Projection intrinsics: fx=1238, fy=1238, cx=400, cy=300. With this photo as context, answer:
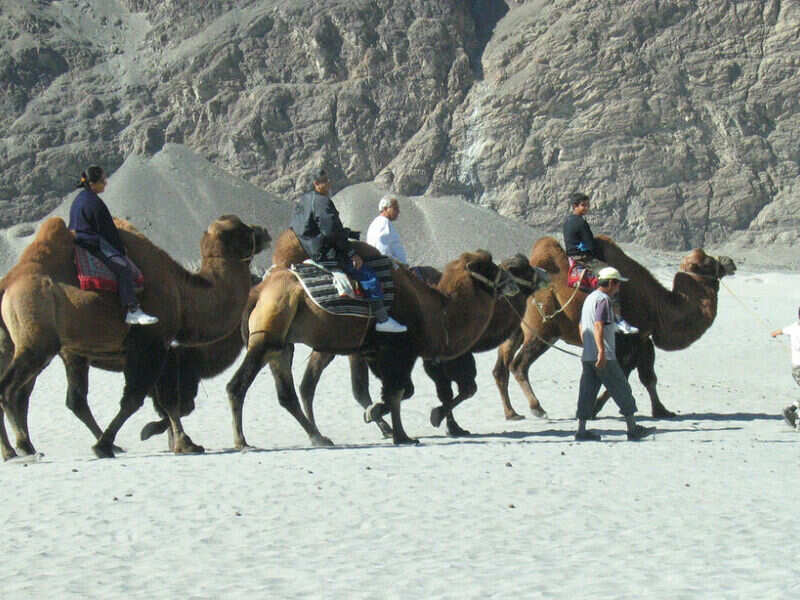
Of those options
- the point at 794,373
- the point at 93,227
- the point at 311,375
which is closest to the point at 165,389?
the point at 93,227

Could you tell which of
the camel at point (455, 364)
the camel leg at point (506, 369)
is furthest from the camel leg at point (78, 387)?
the camel leg at point (506, 369)

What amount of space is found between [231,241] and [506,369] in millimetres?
3985

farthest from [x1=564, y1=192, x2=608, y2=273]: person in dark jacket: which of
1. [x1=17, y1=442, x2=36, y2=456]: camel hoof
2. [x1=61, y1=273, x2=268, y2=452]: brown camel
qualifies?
[x1=17, y1=442, x2=36, y2=456]: camel hoof

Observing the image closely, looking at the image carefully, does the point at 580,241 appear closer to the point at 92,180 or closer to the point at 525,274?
the point at 525,274

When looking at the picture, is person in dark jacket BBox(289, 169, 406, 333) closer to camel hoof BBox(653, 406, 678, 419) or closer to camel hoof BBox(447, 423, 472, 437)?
camel hoof BBox(447, 423, 472, 437)

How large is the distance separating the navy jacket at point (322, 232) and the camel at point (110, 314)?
0.60 m

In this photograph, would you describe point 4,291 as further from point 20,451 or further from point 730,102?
point 730,102

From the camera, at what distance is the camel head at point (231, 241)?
1033 centimetres

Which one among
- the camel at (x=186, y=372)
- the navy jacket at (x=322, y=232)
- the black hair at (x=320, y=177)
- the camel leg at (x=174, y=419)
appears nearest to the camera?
the camel leg at (x=174, y=419)

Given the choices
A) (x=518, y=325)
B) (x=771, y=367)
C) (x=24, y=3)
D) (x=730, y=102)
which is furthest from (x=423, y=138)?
(x=518, y=325)

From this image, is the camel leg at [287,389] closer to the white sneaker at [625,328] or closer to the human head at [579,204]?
the white sneaker at [625,328]

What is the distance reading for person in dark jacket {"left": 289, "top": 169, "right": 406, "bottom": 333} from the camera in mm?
9977

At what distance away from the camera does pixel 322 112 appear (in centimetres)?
7738

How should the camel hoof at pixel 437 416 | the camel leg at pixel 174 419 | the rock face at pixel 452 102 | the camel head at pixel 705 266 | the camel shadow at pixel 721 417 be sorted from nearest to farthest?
the camel leg at pixel 174 419 < the camel hoof at pixel 437 416 < the camel shadow at pixel 721 417 < the camel head at pixel 705 266 < the rock face at pixel 452 102
